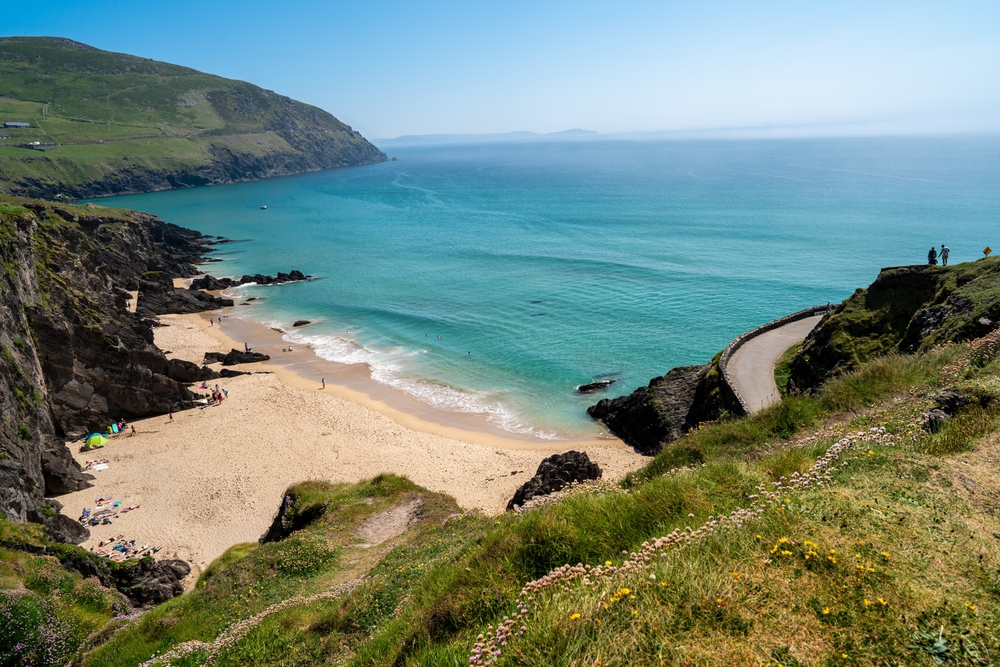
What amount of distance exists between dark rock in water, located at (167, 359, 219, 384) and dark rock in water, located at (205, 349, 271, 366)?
136 inches

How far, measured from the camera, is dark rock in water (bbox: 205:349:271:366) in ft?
143

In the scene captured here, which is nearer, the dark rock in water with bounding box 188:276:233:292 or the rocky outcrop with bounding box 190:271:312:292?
the dark rock in water with bounding box 188:276:233:292

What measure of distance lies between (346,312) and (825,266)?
56.0 meters

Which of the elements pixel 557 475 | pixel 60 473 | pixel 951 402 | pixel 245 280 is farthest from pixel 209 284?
pixel 951 402

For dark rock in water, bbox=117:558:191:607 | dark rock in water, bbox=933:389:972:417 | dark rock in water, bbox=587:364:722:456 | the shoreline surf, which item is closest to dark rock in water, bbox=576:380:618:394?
dark rock in water, bbox=587:364:722:456

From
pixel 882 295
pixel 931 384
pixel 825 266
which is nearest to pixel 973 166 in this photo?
pixel 825 266

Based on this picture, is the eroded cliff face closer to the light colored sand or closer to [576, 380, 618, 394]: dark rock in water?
the light colored sand

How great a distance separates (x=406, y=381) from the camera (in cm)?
4144

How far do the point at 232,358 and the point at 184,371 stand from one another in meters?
4.64

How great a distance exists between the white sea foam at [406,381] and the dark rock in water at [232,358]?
531cm

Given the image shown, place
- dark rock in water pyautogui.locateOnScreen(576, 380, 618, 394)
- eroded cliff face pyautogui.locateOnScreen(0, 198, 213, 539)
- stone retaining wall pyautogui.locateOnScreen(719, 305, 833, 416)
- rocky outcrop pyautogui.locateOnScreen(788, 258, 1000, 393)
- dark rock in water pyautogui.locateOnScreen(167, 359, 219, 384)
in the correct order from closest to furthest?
rocky outcrop pyautogui.locateOnScreen(788, 258, 1000, 393) → stone retaining wall pyautogui.locateOnScreen(719, 305, 833, 416) → eroded cliff face pyautogui.locateOnScreen(0, 198, 213, 539) → dark rock in water pyautogui.locateOnScreen(576, 380, 618, 394) → dark rock in water pyautogui.locateOnScreen(167, 359, 219, 384)

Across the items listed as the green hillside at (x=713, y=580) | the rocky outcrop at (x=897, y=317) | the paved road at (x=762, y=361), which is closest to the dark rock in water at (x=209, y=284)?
the green hillside at (x=713, y=580)

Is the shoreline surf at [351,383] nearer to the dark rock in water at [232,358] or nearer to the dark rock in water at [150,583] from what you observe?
the dark rock in water at [232,358]

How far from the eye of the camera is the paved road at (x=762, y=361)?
23.7 m
